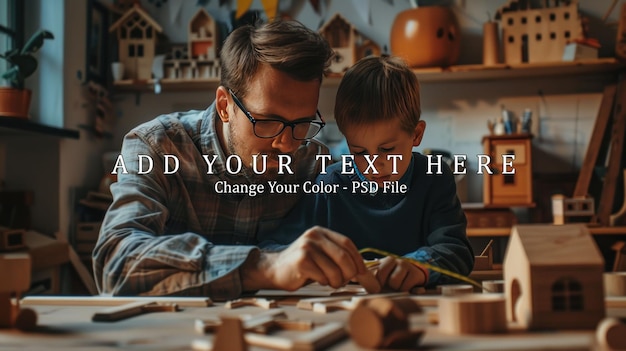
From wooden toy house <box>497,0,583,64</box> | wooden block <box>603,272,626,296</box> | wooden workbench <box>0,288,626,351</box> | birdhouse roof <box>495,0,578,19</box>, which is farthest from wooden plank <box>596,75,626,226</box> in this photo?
wooden workbench <box>0,288,626,351</box>

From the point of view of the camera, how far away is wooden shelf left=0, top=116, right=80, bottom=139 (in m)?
2.61

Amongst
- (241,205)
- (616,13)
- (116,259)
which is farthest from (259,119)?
(616,13)

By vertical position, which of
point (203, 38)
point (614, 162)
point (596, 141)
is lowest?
point (614, 162)

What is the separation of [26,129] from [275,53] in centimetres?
169

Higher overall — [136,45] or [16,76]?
[136,45]

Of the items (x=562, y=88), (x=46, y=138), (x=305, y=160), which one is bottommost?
(x=305, y=160)

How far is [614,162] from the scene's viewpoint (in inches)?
124

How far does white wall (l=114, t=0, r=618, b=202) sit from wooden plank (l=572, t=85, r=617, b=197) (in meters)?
0.13

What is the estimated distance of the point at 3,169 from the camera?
9.96ft

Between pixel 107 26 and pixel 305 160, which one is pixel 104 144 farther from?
pixel 305 160

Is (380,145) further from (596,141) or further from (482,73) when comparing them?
(596,141)

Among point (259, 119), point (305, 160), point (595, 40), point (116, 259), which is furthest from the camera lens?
point (595, 40)

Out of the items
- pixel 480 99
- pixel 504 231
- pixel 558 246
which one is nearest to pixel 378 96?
pixel 558 246

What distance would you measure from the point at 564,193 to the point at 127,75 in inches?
99.1
